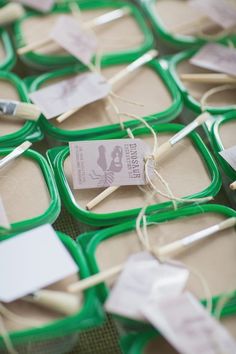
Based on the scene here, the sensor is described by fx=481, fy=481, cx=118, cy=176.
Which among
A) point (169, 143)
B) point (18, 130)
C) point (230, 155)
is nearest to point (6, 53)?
point (18, 130)

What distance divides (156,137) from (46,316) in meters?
0.45

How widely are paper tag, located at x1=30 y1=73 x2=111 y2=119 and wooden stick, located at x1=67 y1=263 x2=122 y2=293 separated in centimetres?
40

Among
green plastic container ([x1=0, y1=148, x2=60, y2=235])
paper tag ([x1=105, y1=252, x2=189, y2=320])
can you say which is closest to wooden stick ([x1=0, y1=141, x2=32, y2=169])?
green plastic container ([x1=0, y1=148, x2=60, y2=235])

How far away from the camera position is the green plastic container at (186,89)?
43.7 inches

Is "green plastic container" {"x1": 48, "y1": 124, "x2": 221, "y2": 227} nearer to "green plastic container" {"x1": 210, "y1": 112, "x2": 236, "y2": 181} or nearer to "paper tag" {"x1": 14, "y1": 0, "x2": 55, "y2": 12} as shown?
"green plastic container" {"x1": 210, "y1": 112, "x2": 236, "y2": 181}

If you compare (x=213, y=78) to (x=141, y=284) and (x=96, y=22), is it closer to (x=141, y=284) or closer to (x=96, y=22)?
(x=96, y=22)

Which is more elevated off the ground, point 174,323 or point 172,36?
point 172,36

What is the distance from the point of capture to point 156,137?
104 cm

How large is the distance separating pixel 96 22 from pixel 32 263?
2.46 feet

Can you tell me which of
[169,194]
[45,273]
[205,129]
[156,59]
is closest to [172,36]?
[156,59]

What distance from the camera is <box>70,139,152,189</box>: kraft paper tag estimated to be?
3.07ft

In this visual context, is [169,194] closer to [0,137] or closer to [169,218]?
[169,218]

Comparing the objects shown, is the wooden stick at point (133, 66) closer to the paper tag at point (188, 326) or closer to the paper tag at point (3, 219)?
the paper tag at point (3, 219)

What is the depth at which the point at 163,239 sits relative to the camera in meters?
0.88
